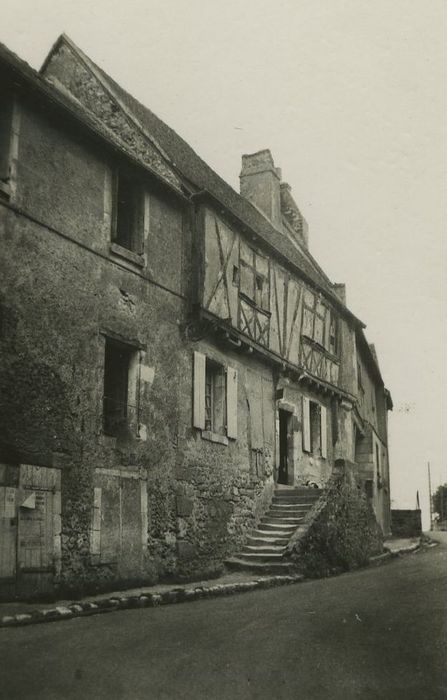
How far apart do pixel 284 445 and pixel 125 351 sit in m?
6.34

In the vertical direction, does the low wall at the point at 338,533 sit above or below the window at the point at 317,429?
below

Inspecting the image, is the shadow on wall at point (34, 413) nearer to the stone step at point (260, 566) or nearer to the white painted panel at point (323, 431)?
the stone step at point (260, 566)

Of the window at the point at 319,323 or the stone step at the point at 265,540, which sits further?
the window at the point at 319,323

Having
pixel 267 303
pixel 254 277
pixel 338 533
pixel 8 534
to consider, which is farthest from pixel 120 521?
pixel 267 303

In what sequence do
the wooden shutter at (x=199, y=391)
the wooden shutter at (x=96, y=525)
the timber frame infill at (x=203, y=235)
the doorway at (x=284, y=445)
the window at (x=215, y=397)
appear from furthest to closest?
the doorway at (x=284, y=445), the window at (x=215, y=397), the timber frame infill at (x=203, y=235), the wooden shutter at (x=199, y=391), the wooden shutter at (x=96, y=525)

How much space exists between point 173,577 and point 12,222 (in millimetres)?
5603

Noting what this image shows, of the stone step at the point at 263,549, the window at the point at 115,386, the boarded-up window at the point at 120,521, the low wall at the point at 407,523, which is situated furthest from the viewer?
the low wall at the point at 407,523

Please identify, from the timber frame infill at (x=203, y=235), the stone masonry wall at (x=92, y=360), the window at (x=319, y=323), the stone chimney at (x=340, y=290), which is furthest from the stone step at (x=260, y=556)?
the stone chimney at (x=340, y=290)

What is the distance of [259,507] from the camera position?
1358 centimetres

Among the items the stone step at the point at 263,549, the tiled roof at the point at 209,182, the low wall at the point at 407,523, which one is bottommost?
the low wall at the point at 407,523

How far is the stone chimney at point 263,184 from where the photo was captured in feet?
63.7

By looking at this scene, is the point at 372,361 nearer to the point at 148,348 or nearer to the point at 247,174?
the point at 247,174

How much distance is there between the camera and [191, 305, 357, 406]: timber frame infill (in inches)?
470

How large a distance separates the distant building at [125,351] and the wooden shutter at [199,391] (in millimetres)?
35
